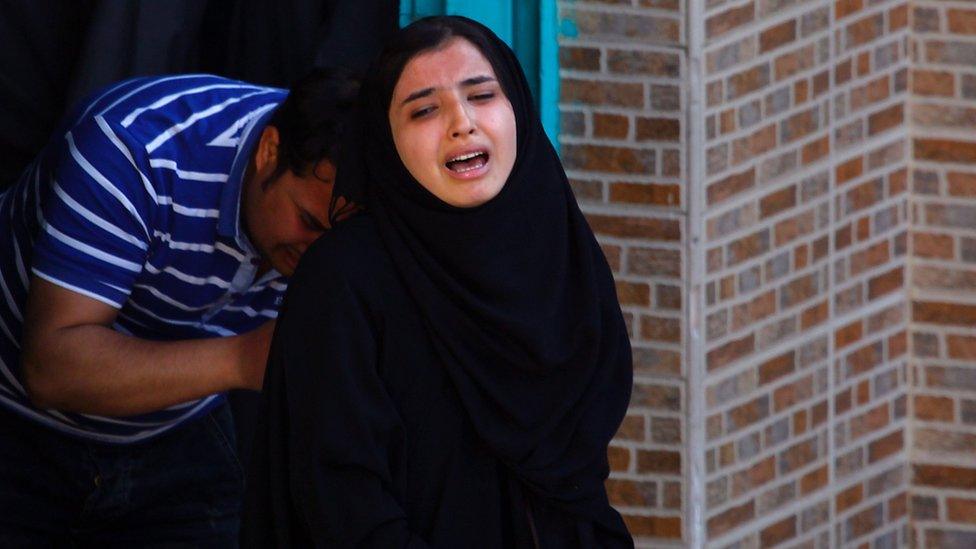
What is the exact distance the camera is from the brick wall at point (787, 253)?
4066mm

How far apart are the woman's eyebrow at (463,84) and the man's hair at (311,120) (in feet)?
1.23

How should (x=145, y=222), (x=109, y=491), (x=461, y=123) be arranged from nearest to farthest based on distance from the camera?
(x=461, y=123) < (x=145, y=222) < (x=109, y=491)

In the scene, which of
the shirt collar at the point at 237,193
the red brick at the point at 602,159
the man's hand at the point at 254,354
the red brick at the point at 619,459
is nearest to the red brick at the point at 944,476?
the red brick at the point at 619,459

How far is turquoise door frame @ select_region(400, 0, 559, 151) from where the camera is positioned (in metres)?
4.03

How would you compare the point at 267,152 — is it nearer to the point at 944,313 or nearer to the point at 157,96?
the point at 157,96

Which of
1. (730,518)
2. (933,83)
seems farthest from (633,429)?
(933,83)

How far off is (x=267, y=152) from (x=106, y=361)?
1.49ft

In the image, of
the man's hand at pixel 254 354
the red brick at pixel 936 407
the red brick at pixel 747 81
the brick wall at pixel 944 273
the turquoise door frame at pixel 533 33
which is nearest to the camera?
the man's hand at pixel 254 354

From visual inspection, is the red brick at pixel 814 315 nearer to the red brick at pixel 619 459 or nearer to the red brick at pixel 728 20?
the red brick at pixel 619 459

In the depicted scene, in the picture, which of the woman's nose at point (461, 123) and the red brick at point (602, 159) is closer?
the woman's nose at point (461, 123)

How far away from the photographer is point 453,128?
2729 millimetres

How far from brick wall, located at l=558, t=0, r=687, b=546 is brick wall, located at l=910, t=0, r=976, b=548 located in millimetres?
836

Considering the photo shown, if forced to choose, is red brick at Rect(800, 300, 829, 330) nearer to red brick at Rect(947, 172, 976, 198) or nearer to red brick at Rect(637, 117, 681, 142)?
red brick at Rect(947, 172, 976, 198)

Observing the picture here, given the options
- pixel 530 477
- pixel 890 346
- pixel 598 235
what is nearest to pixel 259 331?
pixel 530 477
